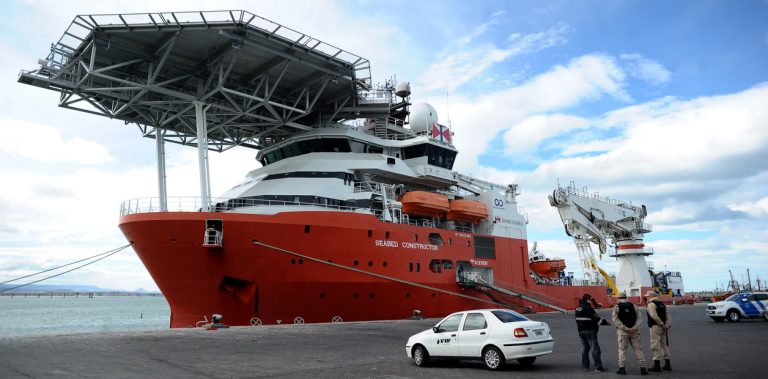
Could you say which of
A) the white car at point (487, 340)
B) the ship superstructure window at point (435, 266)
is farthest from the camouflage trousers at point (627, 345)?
the ship superstructure window at point (435, 266)

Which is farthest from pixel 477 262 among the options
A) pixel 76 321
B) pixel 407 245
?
pixel 76 321

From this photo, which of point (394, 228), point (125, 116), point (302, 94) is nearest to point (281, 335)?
point (394, 228)

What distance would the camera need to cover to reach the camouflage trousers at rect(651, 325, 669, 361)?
31.8ft

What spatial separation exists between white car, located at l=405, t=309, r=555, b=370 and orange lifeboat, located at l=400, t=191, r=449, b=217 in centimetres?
1525

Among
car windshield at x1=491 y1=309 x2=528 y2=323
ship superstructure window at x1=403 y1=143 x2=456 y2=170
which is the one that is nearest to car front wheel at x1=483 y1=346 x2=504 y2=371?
car windshield at x1=491 y1=309 x2=528 y2=323

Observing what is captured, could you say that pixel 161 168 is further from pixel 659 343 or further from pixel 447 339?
pixel 659 343

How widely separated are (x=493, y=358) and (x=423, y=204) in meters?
16.4

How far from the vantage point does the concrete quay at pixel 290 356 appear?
9.45m

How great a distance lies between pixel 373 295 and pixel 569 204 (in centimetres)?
2112

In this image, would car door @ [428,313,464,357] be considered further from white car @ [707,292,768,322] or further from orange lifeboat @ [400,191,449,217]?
white car @ [707,292,768,322]

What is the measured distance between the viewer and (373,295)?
22.6 meters

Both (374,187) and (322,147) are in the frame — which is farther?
(322,147)

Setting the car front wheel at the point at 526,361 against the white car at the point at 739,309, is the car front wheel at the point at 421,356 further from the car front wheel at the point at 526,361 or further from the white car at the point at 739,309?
the white car at the point at 739,309

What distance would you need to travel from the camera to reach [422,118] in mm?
32312
